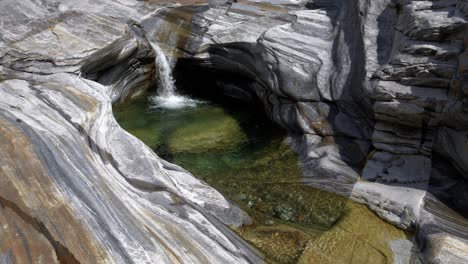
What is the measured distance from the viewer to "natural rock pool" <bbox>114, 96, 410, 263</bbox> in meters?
5.34

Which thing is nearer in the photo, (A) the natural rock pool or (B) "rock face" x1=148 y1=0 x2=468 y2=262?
(A) the natural rock pool

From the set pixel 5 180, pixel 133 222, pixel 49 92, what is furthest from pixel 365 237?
pixel 49 92

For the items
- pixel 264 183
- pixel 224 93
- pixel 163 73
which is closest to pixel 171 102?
pixel 163 73

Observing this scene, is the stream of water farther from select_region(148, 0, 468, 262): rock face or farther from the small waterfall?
select_region(148, 0, 468, 262): rock face

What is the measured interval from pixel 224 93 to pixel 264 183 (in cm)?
568

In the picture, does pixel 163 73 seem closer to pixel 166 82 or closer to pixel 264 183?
pixel 166 82

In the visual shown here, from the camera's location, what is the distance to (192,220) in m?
5.12

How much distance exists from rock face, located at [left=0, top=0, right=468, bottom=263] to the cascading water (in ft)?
0.59

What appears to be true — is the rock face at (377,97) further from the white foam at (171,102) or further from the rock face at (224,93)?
the white foam at (171,102)

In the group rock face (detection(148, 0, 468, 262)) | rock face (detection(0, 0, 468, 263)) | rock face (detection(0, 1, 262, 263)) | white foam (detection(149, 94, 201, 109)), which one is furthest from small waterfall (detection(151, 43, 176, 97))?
rock face (detection(0, 1, 262, 263))

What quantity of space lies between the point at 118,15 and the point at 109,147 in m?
6.68

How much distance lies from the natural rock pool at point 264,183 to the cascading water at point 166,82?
391mm

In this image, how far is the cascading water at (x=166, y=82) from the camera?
1177 cm

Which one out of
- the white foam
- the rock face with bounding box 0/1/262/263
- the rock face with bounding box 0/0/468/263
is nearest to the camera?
the rock face with bounding box 0/1/262/263
